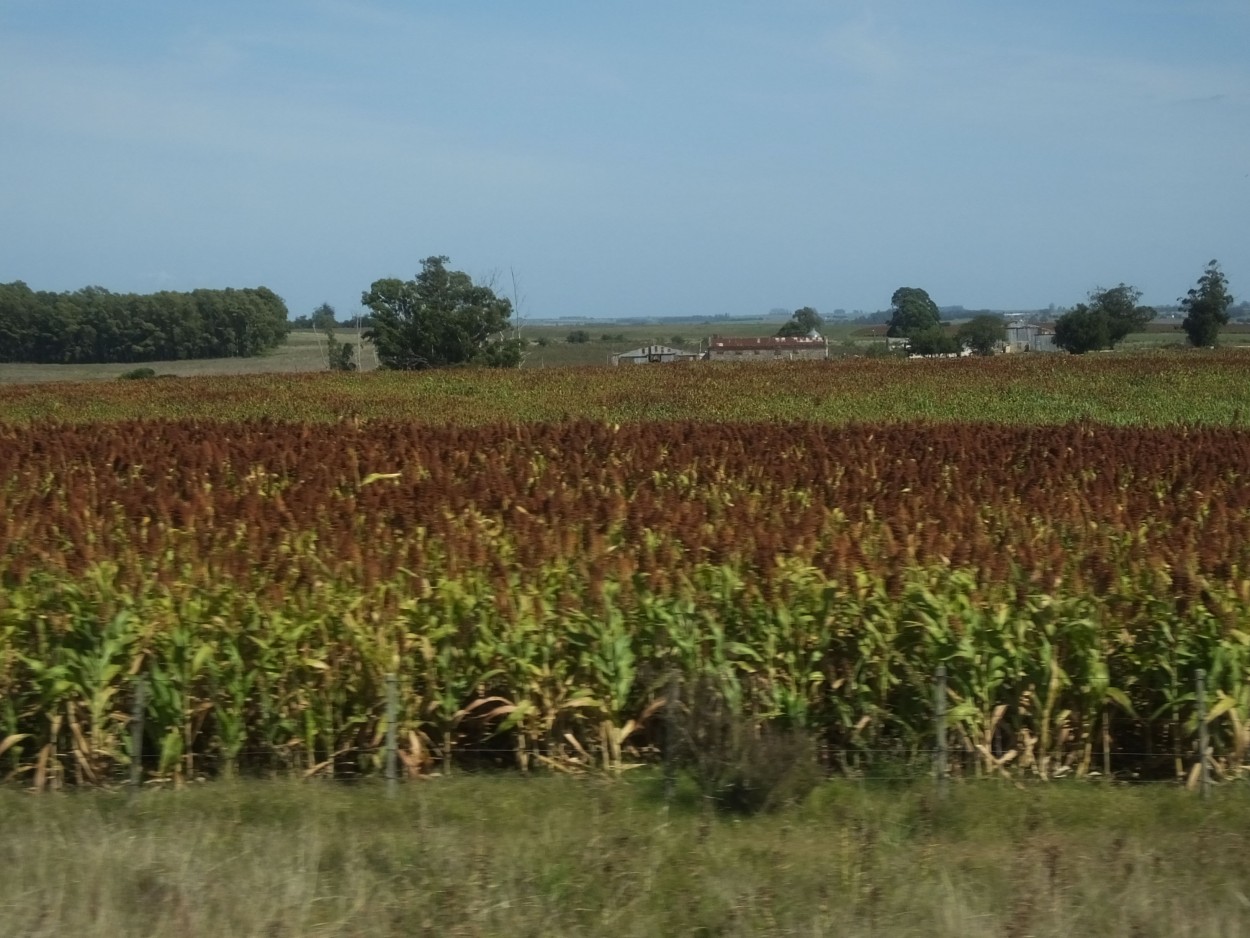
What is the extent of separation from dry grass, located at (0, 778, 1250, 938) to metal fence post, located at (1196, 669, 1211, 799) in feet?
0.30

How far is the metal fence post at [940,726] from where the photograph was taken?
226 inches

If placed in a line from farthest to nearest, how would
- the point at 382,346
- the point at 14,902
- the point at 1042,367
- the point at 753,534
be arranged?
1. the point at 382,346
2. the point at 1042,367
3. the point at 753,534
4. the point at 14,902

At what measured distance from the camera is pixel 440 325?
200 feet

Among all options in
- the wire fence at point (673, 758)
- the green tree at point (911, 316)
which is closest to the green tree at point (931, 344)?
the green tree at point (911, 316)

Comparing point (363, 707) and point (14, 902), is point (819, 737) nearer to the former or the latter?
point (363, 707)

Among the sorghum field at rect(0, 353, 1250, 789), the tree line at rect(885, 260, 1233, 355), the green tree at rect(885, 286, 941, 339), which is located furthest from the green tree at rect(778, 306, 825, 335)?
the sorghum field at rect(0, 353, 1250, 789)

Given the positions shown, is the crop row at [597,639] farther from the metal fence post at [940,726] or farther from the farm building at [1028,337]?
the farm building at [1028,337]

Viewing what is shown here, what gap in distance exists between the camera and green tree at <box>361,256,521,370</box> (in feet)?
201

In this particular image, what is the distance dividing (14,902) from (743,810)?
9.05 feet

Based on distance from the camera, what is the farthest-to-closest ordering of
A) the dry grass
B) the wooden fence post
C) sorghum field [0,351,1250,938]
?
1. the wooden fence post
2. sorghum field [0,351,1250,938]
3. the dry grass

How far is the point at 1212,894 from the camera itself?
4.43 meters

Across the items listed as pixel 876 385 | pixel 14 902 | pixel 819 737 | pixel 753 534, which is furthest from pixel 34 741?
pixel 876 385

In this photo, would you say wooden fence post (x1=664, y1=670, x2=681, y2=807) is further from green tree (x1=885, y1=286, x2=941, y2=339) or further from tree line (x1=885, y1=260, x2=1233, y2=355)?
green tree (x1=885, y1=286, x2=941, y2=339)

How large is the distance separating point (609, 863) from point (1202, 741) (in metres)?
2.76
